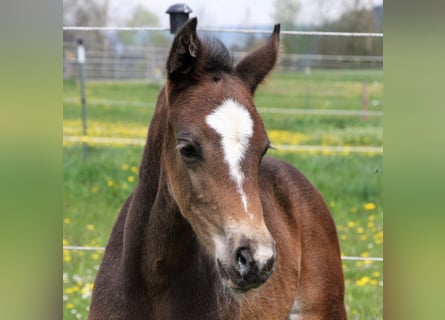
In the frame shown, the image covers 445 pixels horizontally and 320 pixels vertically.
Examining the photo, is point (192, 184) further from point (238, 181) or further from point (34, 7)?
point (34, 7)

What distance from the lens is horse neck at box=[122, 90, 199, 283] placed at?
2.35 meters

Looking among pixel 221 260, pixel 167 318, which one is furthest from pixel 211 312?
pixel 221 260

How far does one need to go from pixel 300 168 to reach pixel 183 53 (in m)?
6.35

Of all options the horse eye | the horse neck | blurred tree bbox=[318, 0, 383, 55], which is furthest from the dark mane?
blurred tree bbox=[318, 0, 383, 55]

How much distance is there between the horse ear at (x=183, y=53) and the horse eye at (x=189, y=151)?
1.00ft

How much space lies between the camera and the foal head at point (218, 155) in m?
1.89

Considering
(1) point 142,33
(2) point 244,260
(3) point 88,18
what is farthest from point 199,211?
(1) point 142,33

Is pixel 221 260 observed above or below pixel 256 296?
above

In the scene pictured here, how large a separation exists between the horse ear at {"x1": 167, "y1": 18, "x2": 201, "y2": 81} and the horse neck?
168mm

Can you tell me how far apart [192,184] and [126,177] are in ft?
18.9

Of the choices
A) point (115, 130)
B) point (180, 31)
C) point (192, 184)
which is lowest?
point (115, 130)

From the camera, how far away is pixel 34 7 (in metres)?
0.88

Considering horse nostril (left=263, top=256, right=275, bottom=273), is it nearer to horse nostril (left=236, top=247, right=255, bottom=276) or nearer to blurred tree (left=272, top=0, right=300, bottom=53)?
horse nostril (left=236, top=247, right=255, bottom=276)

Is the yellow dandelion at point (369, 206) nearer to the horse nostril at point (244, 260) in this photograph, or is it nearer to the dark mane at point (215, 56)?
the dark mane at point (215, 56)
